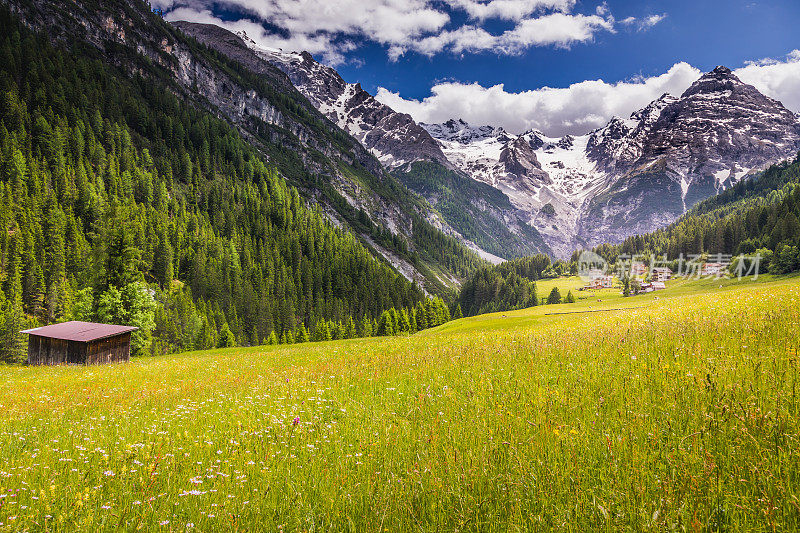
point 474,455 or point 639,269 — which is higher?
point 639,269

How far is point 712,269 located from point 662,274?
2739cm

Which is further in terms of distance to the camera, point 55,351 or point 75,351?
point 55,351

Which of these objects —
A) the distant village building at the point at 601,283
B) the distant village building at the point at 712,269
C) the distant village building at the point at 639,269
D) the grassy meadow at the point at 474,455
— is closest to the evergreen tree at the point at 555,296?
the distant village building at the point at 601,283

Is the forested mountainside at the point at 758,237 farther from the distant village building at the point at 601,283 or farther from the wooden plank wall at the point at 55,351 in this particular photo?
the wooden plank wall at the point at 55,351

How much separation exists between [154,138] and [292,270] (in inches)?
4034

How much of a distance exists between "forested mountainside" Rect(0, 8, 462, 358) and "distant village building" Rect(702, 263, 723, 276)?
93.0 metres

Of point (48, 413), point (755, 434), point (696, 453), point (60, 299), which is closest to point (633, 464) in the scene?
point (696, 453)

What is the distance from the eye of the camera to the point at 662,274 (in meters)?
152

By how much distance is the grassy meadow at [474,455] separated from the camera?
3.33 m

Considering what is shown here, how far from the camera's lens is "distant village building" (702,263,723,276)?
12099 cm

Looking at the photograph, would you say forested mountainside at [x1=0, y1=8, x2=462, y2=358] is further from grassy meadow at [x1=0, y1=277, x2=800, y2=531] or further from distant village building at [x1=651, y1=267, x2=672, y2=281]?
distant village building at [x1=651, y1=267, x2=672, y2=281]

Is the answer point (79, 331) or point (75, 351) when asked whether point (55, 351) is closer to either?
point (75, 351)

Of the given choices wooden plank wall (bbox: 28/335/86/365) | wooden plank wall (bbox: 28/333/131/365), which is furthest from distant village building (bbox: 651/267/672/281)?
wooden plank wall (bbox: 28/335/86/365)

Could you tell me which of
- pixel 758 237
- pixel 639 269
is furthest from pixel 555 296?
pixel 758 237
